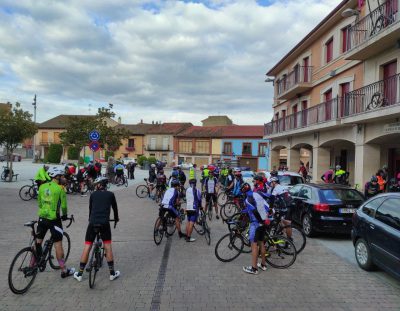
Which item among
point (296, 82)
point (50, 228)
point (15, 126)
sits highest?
point (296, 82)

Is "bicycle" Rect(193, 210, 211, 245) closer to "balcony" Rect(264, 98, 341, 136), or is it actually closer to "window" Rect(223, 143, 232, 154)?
"balcony" Rect(264, 98, 341, 136)

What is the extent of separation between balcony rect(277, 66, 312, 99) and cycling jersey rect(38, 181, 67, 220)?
18.6 metres

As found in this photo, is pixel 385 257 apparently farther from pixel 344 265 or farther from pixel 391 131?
pixel 391 131

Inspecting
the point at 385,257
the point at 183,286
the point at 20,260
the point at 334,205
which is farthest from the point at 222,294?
the point at 334,205

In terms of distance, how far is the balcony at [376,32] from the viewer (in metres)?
12.2

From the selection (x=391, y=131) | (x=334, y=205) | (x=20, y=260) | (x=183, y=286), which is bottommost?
(x=183, y=286)

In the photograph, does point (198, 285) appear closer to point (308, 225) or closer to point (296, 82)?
point (308, 225)

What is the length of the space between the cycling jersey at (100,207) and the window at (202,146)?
54378 millimetres

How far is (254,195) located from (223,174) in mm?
15193

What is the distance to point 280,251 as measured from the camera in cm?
675

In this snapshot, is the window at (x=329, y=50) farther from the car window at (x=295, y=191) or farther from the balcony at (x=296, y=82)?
the car window at (x=295, y=191)

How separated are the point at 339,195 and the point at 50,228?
6713 mm

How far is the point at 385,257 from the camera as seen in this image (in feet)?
17.9

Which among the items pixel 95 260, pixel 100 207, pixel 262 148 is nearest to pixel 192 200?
pixel 100 207
